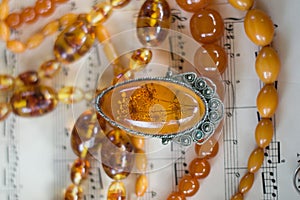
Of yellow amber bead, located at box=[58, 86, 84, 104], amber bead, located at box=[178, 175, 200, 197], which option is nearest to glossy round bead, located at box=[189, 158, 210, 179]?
amber bead, located at box=[178, 175, 200, 197]

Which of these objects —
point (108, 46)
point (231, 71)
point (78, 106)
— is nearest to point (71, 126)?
point (78, 106)

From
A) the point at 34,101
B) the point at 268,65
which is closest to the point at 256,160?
the point at 268,65

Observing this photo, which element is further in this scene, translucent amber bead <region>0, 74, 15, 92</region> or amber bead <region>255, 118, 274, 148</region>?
translucent amber bead <region>0, 74, 15, 92</region>

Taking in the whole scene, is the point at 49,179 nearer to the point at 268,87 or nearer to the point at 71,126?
the point at 71,126

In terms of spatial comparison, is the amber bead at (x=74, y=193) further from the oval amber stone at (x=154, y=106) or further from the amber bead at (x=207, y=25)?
the amber bead at (x=207, y=25)

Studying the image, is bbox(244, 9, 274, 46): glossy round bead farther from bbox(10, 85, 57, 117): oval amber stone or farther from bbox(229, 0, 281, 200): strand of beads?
bbox(10, 85, 57, 117): oval amber stone

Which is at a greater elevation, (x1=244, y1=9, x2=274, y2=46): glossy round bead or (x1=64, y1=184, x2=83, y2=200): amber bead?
(x1=244, y1=9, x2=274, y2=46): glossy round bead
